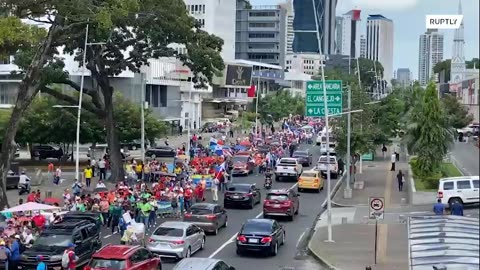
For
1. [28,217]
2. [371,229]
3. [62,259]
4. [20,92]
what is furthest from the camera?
[20,92]

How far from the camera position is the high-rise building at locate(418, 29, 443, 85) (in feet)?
271

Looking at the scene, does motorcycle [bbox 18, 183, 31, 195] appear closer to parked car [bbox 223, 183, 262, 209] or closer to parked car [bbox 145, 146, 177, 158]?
parked car [bbox 223, 183, 262, 209]

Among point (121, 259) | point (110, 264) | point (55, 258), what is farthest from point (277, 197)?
point (110, 264)

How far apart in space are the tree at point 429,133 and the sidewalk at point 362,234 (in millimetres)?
2416

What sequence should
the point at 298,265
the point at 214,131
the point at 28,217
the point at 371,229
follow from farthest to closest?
the point at 214,131 → the point at 371,229 → the point at 28,217 → the point at 298,265

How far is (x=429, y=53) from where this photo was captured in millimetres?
96000

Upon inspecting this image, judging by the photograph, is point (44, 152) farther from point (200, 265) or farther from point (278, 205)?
point (200, 265)

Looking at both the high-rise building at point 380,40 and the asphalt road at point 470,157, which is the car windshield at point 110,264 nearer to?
the asphalt road at point 470,157

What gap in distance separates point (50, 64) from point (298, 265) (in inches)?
1025

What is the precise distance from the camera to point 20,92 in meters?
36.6

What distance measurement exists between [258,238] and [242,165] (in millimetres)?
29722

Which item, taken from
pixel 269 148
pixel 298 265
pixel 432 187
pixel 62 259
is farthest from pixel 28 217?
pixel 269 148

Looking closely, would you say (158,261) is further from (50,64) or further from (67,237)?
(50,64)

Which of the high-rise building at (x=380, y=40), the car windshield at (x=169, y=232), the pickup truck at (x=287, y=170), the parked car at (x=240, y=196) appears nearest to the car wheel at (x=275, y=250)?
the car windshield at (x=169, y=232)
